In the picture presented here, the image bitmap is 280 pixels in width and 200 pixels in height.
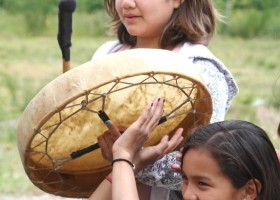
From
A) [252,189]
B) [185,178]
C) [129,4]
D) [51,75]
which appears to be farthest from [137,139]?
[51,75]

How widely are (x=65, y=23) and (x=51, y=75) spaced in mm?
6710

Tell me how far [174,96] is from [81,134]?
0.31 meters

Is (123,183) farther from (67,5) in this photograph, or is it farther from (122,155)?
(67,5)

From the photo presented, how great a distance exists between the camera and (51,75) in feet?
30.8

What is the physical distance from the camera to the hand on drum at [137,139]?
2.20 m

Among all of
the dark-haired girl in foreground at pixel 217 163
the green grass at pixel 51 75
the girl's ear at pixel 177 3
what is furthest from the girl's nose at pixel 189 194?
the green grass at pixel 51 75

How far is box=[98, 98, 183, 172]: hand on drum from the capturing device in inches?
86.5

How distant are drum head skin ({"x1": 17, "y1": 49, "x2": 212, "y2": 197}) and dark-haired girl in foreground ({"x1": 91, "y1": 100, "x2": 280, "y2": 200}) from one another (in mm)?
128

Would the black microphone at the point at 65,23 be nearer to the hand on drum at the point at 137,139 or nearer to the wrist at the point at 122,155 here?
the hand on drum at the point at 137,139

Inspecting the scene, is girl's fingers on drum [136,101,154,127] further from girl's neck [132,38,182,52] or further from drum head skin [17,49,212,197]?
girl's neck [132,38,182,52]

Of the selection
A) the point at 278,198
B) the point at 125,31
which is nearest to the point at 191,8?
the point at 125,31

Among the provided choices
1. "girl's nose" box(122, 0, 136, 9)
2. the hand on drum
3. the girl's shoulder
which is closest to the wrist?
the hand on drum

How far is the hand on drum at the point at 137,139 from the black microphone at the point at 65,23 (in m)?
0.53

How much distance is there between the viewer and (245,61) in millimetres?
10836
